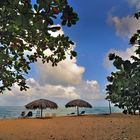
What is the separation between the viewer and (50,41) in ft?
24.4

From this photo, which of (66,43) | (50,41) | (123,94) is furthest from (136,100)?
(50,41)

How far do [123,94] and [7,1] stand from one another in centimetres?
225

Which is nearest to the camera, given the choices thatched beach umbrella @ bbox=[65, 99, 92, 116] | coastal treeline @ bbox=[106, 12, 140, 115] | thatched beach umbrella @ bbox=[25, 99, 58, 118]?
coastal treeline @ bbox=[106, 12, 140, 115]

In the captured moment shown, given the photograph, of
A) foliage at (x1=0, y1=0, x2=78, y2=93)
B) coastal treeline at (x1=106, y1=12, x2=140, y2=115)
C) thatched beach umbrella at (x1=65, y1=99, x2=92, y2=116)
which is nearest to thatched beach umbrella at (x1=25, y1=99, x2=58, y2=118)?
thatched beach umbrella at (x1=65, y1=99, x2=92, y2=116)

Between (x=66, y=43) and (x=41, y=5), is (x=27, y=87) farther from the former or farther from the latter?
(x=41, y=5)

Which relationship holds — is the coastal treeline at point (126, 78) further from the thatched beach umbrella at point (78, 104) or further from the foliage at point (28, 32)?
the thatched beach umbrella at point (78, 104)

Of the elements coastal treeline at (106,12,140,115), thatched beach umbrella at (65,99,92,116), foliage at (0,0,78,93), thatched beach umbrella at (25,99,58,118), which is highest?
thatched beach umbrella at (65,99,92,116)

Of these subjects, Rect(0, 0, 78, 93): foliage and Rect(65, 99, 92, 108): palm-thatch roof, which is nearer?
Rect(0, 0, 78, 93): foliage

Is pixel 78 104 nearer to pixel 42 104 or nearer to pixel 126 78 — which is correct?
pixel 42 104

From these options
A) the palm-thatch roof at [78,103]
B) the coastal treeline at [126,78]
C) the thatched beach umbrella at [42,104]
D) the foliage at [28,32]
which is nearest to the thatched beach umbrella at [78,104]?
the palm-thatch roof at [78,103]

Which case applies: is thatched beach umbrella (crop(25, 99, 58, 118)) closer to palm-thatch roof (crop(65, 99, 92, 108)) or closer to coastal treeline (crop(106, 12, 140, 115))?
palm-thatch roof (crop(65, 99, 92, 108))

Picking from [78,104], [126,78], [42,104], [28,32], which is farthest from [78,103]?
[126,78]

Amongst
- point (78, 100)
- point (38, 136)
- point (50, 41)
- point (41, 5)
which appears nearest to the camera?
point (41, 5)

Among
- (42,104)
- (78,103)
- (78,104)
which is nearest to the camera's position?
(42,104)
